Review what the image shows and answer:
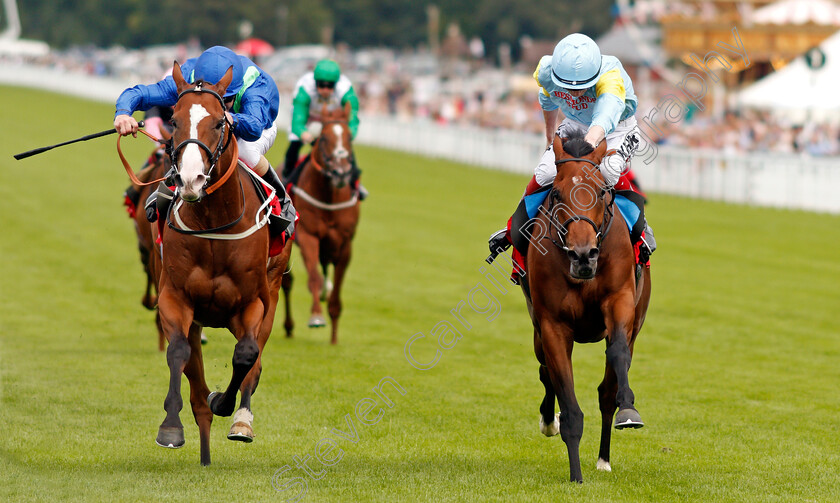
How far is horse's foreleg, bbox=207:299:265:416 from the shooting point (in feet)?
21.3

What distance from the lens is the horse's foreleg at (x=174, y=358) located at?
6215mm

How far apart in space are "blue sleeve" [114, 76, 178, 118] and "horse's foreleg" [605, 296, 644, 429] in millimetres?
2841

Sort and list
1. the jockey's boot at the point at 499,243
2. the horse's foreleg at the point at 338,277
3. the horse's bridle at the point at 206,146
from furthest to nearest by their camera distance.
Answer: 1. the horse's foreleg at the point at 338,277
2. the jockey's boot at the point at 499,243
3. the horse's bridle at the point at 206,146

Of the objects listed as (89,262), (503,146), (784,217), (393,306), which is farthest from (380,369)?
(503,146)

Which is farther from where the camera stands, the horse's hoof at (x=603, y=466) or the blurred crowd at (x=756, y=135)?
the blurred crowd at (x=756, y=135)

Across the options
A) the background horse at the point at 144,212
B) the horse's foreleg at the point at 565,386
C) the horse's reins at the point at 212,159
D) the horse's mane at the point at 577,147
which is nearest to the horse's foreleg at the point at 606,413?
the horse's foreleg at the point at 565,386

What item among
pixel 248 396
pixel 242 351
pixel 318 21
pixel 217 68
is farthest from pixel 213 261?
pixel 318 21

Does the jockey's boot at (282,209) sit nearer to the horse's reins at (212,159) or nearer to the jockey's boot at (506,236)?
the horse's reins at (212,159)

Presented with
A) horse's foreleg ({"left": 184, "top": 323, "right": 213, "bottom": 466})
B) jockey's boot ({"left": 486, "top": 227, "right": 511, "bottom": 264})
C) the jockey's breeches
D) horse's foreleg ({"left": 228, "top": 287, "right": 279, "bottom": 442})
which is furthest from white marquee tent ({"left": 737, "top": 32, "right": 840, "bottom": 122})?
horse's foreleg ({"left": 184, "top": 323, "right": 213, "bottom": 466})

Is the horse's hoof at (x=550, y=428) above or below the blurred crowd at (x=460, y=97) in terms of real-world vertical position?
above

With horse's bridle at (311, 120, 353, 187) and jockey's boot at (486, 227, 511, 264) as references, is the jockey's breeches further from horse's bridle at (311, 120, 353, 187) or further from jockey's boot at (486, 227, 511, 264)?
horse's bridle at (311, 120, 353, 187)

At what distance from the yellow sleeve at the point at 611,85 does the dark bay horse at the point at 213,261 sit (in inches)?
84.2

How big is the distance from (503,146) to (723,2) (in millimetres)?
15409

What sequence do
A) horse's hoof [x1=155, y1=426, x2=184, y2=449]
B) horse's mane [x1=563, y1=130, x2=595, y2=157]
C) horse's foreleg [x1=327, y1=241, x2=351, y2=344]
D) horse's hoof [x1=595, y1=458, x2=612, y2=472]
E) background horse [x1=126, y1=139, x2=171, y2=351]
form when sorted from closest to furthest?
horse's hoof [x1=155, y1=426, x2=184, y2=449]
horse's mane [x1=563, y1=130, x2=595, y2=157]
horse's hoof [x1=595, y1=458, x2=612, y2=472]
background horse [x1=126, y1=139, x2=171, y2=351]
horse's foreleg [x1=327, y1=241, x2=351, y2=344]
